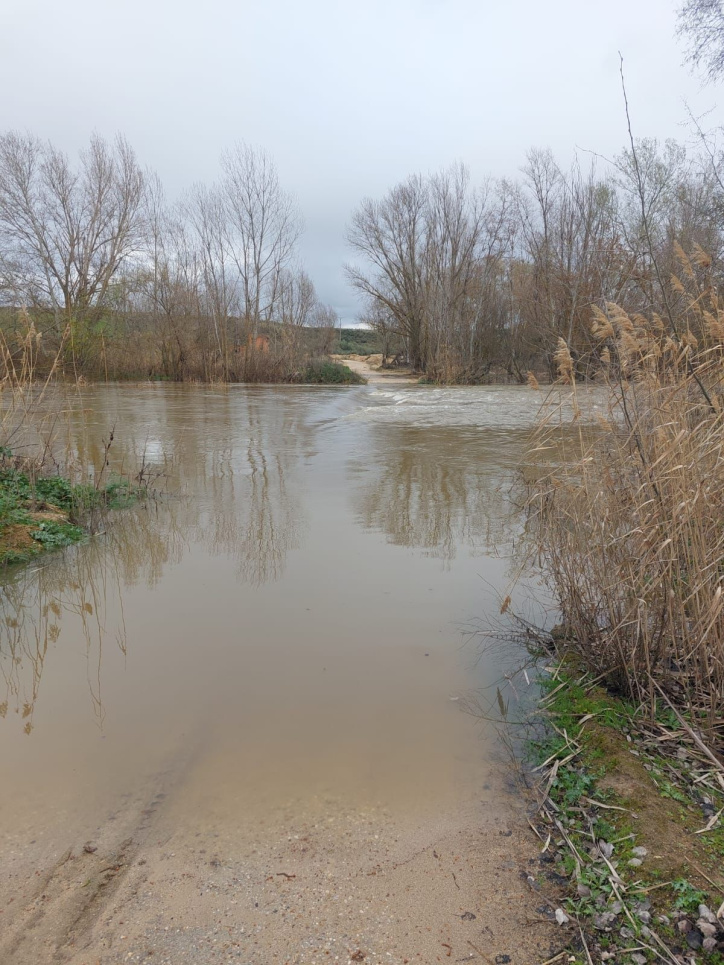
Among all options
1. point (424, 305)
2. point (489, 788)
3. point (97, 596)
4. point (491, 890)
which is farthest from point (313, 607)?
point (424, 305)

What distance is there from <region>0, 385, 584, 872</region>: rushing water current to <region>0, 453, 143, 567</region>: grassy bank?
0.76 feet

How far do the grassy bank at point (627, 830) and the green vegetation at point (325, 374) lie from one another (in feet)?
83.9

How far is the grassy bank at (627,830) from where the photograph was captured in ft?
5.91

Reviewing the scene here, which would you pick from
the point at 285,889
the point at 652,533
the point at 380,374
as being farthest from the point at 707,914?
the point at 380,374

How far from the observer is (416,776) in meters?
2.67

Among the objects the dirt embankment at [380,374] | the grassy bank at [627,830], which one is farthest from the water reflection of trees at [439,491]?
the dirt embankment at [380,374]

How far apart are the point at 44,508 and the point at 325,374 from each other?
2259 centimetres

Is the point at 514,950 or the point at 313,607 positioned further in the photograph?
the point at 313,607

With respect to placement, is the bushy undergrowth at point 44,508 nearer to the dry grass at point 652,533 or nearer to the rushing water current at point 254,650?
the rushing water current at point 254,650

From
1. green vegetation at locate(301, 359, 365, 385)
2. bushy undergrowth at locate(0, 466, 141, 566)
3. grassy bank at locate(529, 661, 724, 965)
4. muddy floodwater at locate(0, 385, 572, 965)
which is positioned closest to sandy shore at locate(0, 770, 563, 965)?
muddy floodwater at locate(0, 385, 572, 965)

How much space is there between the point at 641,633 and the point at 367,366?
40.6m

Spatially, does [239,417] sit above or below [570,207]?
below

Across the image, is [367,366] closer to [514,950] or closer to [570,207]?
[570,207]

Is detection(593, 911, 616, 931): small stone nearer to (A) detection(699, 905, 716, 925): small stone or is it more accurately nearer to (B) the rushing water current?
(A) detection(699, 905, 716, 925): small stone
